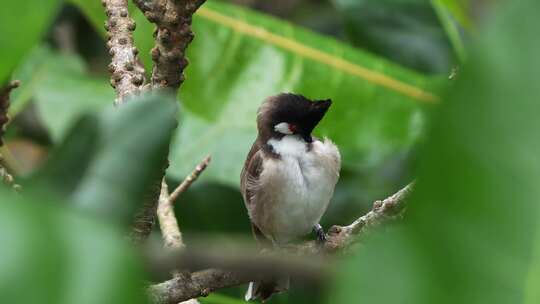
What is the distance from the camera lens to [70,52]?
4.47m

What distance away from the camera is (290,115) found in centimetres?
274

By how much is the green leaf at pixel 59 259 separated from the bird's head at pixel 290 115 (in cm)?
204

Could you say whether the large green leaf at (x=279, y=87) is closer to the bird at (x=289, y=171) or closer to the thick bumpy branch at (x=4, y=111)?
the bird at (x=289, y=171)

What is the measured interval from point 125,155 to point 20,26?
0.18 m

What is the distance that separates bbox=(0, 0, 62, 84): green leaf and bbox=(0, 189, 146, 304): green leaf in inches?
9.0

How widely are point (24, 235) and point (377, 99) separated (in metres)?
3.00

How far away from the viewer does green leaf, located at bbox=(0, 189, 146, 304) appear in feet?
2.06

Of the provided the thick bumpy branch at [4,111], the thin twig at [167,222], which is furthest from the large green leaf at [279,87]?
the thick bumpy branch at [4,111]

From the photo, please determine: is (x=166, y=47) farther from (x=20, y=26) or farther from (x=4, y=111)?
(x=20, y=26)

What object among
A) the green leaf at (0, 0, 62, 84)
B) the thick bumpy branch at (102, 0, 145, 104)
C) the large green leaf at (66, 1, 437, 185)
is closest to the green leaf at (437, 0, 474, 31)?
the large green leaf at (66, 1, 437, 185)

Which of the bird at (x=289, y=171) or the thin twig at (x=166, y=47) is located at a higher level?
the thin twig at (x=166, y=47)

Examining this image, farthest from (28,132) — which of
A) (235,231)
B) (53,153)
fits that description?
(53,153)

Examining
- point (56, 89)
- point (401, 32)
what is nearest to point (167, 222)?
point (56, 89)

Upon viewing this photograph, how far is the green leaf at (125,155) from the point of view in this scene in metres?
0.78
